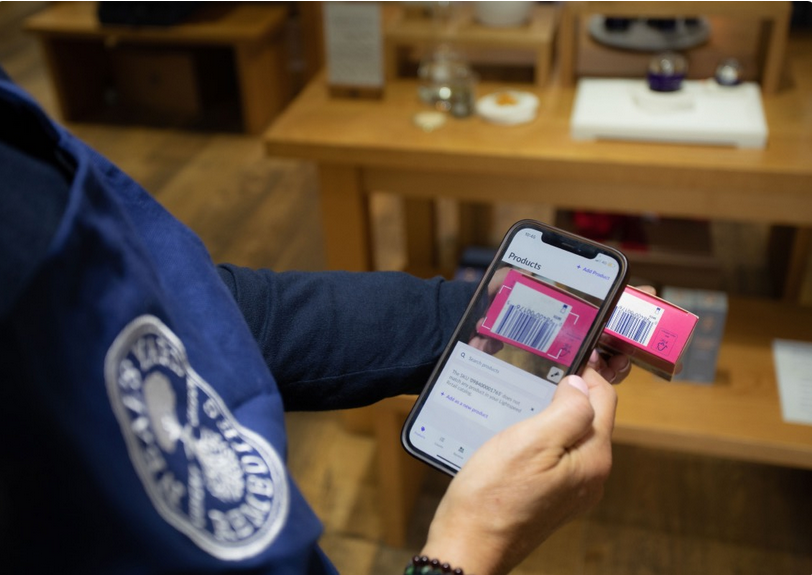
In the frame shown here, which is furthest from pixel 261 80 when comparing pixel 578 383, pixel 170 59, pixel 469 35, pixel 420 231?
pixel 578 383

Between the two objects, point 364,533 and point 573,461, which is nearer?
point 573,461

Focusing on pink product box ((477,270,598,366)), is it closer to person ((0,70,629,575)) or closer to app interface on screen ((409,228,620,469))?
app interface on screen ((409,228,620,469))

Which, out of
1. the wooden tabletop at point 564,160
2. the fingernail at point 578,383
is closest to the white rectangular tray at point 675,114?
the wooden tabletop at point 564,160

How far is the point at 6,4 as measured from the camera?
4.36m

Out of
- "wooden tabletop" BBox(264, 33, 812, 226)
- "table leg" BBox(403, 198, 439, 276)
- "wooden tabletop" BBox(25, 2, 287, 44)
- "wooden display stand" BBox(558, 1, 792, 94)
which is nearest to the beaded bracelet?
"wooden tabletop" BBox(264, 33, 812, 226)

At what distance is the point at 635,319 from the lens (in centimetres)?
68

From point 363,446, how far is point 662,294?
66 cm

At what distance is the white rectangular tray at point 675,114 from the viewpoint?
4.13ft

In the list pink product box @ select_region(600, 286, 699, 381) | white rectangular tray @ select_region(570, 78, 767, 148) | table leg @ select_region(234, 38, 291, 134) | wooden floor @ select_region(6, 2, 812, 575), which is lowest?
wooden floor @ select_region(6, 2, 812, 575)

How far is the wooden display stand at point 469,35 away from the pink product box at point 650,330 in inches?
34.6

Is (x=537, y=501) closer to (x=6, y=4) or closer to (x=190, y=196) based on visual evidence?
(x=190, y=196)

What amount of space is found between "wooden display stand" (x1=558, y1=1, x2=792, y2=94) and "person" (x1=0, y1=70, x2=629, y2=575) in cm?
102

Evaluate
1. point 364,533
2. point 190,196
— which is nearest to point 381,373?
point 364,533

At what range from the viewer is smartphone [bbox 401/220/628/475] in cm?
66
